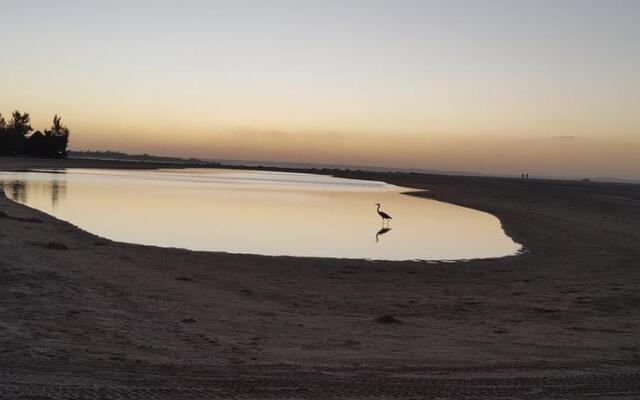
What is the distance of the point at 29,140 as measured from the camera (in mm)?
99375

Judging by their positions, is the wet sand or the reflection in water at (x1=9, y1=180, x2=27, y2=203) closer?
the wet sand

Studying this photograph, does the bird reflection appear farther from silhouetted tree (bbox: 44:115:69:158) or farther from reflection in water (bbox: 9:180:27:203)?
silhouetted tree (bbox: 44:115:69:158)

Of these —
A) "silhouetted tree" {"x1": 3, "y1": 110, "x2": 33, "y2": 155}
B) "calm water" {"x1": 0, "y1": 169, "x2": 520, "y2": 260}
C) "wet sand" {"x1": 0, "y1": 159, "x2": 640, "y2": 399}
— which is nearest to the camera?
"wet sand" {"x1": 0, "y1": 159, "x2": 640, "y2": 399}

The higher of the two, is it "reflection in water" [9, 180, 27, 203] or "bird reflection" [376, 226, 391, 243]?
"reflection in water" [9, 180, 27, 203]

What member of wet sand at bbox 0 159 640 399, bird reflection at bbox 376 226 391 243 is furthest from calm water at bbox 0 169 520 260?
wet sand at bbox 0 159 640 399

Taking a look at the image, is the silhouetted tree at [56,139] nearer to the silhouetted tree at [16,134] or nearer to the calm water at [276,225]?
the silhouetted tree at [16,134]

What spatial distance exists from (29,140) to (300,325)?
10184 cm

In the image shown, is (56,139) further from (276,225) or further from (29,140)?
(276,225)

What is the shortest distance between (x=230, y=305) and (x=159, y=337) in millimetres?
2694

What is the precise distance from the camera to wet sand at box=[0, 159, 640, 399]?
6266 millimetres

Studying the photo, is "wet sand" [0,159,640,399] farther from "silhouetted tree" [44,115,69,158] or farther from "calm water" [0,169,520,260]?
"silhouetted tree" [44,115,69,158]

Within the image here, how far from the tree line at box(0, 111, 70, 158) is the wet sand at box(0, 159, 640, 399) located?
3442 inches

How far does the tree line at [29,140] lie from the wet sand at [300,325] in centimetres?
8742

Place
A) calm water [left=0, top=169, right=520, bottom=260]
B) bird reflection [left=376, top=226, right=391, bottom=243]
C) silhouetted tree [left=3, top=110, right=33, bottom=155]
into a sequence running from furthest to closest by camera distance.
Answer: silhouetted tree [left=3, top=110, right=33, bottom=155] < bird reflection [left=376, top=226, right=391, bottom=243] < calm water [left=0, top=169, right=520, bottom=260]
